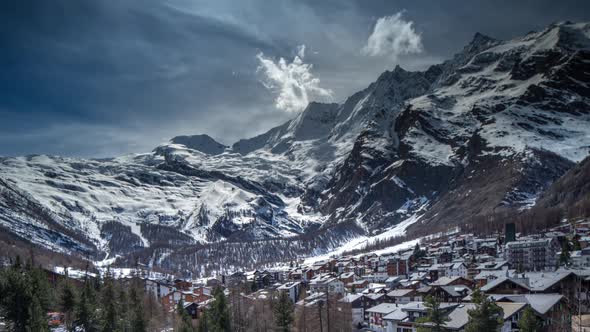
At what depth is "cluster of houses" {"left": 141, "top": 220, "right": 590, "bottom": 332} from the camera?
58.8m

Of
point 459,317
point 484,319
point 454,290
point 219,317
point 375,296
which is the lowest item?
point 375,296

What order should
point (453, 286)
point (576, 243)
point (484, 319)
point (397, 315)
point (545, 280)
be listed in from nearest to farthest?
point (484, 319), point (545, 280), point (397, 315), point (453, 286), point (576, 243)

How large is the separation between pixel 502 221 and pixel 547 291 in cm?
13410

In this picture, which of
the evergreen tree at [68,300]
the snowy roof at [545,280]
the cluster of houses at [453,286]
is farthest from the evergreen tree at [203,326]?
the snowy roof at [545,280]

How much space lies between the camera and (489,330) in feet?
131

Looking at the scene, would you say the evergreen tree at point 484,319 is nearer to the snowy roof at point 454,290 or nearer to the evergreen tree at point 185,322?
the evergreen tree at point 185,322

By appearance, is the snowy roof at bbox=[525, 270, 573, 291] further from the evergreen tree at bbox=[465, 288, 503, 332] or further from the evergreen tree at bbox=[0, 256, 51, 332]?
the evergreen tree at bbox=[0, 256, 51, 332]

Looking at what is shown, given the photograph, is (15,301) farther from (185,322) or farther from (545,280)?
(545,280)

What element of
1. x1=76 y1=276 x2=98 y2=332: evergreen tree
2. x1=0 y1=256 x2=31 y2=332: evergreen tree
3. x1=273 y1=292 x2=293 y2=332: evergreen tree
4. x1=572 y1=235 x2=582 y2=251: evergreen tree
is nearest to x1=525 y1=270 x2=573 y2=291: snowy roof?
x1=273 y1=292 x2=293 y2=332: evergreen tree

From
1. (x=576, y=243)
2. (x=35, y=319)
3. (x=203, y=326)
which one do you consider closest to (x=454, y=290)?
(x=203, y=326)

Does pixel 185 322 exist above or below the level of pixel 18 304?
below

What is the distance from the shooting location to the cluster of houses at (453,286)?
58.8 meters

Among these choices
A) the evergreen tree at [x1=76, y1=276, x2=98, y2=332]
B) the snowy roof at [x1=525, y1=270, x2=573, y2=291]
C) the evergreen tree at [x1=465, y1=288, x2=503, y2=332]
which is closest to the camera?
the evergreen tree at [x1=465, y1=288, x2=503, y2=332]

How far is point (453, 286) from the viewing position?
272ft
